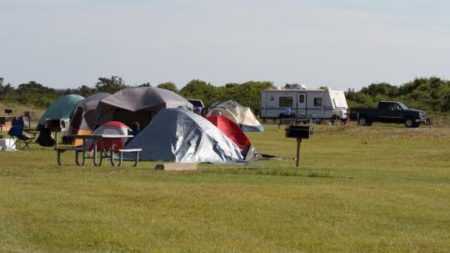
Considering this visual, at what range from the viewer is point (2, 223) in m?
13.5

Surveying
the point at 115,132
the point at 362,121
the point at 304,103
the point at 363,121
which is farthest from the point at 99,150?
the point at 304,103

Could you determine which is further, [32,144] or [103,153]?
[32,144]

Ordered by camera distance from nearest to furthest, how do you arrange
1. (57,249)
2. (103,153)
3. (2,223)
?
(57,249), (2,223), (103,153)

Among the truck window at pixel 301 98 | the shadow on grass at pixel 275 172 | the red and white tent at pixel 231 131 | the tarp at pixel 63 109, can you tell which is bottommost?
the shadow on grass at pixel 275 172

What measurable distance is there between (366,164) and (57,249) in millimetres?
20543

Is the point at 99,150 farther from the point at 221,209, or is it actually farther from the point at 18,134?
the point at 221,209

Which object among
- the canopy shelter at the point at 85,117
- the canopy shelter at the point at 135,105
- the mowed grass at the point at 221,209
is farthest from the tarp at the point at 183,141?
the canopy shelter at the point at 85,117

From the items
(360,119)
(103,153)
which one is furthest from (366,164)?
(360,119)

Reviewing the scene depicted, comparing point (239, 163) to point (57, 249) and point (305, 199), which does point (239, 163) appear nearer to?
point (305, 199)

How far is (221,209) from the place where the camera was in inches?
614

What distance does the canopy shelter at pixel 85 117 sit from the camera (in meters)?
38.5

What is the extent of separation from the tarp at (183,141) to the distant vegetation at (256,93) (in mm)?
51927

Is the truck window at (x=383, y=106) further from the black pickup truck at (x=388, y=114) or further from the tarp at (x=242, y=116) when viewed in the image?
the tarp at (x=242, y=116)

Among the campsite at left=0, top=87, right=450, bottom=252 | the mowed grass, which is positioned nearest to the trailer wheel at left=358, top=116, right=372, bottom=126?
the campsite at left=0, top=87, right=450, bottom=252
